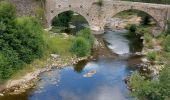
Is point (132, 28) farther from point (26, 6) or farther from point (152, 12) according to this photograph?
point (26, 6)

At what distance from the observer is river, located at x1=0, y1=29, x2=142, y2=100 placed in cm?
4492

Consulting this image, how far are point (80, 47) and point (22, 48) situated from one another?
375 inches

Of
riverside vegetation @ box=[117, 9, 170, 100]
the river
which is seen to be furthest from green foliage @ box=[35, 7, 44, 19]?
riverside vegetation @ box=[117, 9, 170, 100]

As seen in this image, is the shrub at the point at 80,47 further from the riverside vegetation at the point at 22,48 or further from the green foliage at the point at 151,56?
the green foliage at the point at 151,56

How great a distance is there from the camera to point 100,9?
6956 cm

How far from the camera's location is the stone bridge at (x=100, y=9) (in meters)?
67.8

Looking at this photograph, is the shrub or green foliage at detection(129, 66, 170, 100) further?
the shrub

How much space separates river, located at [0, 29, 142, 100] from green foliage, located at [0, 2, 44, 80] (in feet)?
9.61

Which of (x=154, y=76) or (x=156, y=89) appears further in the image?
(x=154, y=76)

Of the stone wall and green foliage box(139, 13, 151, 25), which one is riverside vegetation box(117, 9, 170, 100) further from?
the stone wall

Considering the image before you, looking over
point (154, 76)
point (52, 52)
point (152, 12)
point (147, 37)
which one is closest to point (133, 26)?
point (152, 12)

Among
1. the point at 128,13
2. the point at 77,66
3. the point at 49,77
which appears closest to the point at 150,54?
the point at 77,66

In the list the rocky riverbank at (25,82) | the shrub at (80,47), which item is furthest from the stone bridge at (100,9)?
the rocky riverbank at (25,82)

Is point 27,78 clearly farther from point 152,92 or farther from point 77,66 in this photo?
point 152,92
